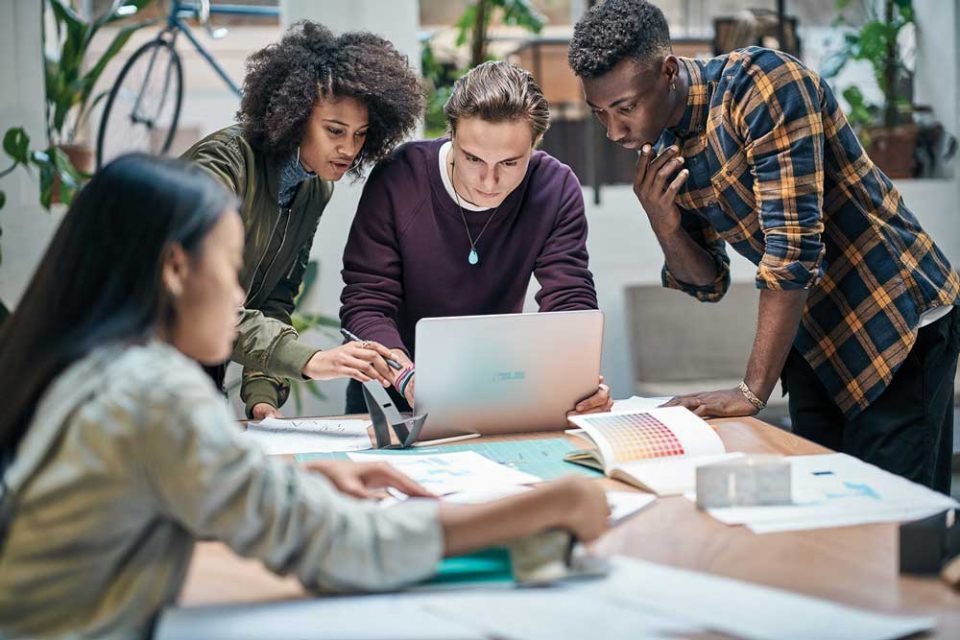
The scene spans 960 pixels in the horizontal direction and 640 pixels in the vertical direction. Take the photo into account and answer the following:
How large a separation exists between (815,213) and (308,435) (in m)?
0.96

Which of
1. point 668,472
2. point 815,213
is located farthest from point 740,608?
point 815,213

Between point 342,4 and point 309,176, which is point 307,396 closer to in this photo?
point 342,4

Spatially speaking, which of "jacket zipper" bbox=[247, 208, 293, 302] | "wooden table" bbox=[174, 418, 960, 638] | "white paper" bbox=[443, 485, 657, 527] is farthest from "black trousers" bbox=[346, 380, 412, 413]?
"wooden table" bbox=[174, 418, 960, 638]

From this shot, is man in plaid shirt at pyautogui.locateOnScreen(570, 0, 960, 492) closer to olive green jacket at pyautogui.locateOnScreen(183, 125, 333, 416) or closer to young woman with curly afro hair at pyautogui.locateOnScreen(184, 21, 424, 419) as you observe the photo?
young woman with curly afro hair at pyautogui.locateOnScreen(184, 21, 424, 419)

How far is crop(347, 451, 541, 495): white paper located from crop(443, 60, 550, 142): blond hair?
2.31ft

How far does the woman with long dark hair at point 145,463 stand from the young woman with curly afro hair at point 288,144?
0.95 metres

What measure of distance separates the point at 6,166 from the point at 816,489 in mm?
2901

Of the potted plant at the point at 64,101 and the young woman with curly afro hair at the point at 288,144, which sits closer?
the young woman with curly afro hair at the point at 288,144

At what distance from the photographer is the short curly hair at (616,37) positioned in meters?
1.86

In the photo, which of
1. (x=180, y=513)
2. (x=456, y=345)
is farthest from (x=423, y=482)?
(x=180, y=513)

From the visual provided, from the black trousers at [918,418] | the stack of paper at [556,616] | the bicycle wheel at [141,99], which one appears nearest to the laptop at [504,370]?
the black trousers at [918,418]

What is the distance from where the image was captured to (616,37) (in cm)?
185

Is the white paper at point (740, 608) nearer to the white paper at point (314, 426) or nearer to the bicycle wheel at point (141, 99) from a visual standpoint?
the white paper at point (314, 426)

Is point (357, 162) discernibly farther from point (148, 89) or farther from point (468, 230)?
point (148, 89)
